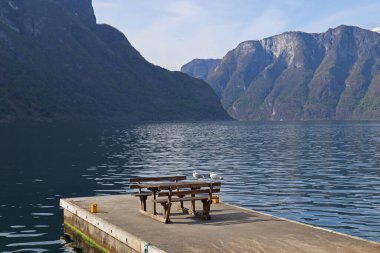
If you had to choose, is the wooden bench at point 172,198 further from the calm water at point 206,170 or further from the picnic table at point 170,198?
the calm water at point 206,170

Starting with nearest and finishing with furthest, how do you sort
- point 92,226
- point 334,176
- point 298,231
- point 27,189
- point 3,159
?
point 298,231
point 92,226
point 27,189
point 334,176
point 3,159

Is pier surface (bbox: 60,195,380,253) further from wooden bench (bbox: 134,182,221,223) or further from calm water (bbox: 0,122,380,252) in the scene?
calm water (bbox: 0,122,380,252)

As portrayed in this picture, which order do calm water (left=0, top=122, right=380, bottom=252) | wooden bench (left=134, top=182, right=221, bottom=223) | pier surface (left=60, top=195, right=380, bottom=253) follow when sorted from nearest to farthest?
pier surface (left=60, top=195, right=380, bottom=253), wooden bench (left=134, top=182, right=221, bottom=223), calm water (left=0, top=122, right=380, bottom=252)

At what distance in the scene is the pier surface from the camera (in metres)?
17.5

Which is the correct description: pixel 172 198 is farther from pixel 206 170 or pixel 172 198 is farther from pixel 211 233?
pixel 206 170

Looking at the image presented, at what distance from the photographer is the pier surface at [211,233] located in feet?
57.4

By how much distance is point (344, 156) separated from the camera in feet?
248

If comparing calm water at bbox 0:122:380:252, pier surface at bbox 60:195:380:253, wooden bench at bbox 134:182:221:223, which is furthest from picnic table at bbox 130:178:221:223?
calm water at bbox 0:122:380:252

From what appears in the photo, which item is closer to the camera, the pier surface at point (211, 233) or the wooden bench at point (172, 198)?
the pier surface at point (211, 233)

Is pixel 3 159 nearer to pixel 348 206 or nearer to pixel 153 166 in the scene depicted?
pixel 153 166

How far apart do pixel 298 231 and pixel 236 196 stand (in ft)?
61.9

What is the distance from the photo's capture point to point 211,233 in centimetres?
1969

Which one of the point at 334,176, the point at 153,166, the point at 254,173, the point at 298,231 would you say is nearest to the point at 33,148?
the point at 153,166

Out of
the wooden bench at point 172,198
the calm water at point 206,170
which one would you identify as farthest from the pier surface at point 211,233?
the calm water at point 206,170
